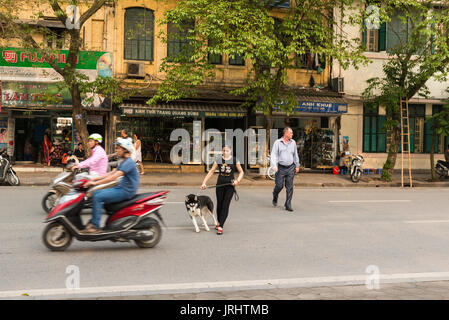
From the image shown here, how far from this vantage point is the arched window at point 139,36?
21656mm

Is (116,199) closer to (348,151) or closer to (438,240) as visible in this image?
(438,240)

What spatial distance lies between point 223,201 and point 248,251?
1.68 meters

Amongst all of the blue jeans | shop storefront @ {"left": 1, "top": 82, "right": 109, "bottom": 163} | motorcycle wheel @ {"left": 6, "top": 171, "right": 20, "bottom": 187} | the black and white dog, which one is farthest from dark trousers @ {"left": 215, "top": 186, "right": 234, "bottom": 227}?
shop storefront @ {"left": 1, "top": 82, "right": 109, "bottom": 163}

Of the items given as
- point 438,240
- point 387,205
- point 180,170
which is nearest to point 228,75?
point 180,170

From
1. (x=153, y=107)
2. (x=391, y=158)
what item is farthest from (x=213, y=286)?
(x=391, y=158)

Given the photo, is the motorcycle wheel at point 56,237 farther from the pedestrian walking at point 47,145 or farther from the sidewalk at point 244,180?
the pedestrian walking at point 47,145

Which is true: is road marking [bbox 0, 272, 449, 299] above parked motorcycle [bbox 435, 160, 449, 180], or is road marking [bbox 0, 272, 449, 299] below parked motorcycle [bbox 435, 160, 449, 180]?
below

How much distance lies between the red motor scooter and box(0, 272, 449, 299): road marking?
180 centimetres

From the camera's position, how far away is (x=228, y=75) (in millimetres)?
22844

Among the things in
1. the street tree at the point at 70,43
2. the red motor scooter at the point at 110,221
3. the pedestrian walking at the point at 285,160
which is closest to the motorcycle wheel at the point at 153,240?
the red motor scooter at the point at 110,221

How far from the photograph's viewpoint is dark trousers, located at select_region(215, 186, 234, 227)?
28.4 feet

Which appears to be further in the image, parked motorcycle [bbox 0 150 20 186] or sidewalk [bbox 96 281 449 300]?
parked motorcycle [bbox 0 150 20 186]

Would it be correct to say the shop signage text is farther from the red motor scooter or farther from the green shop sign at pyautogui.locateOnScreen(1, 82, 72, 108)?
the red motor scooter

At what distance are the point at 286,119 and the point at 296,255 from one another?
55.9ft
